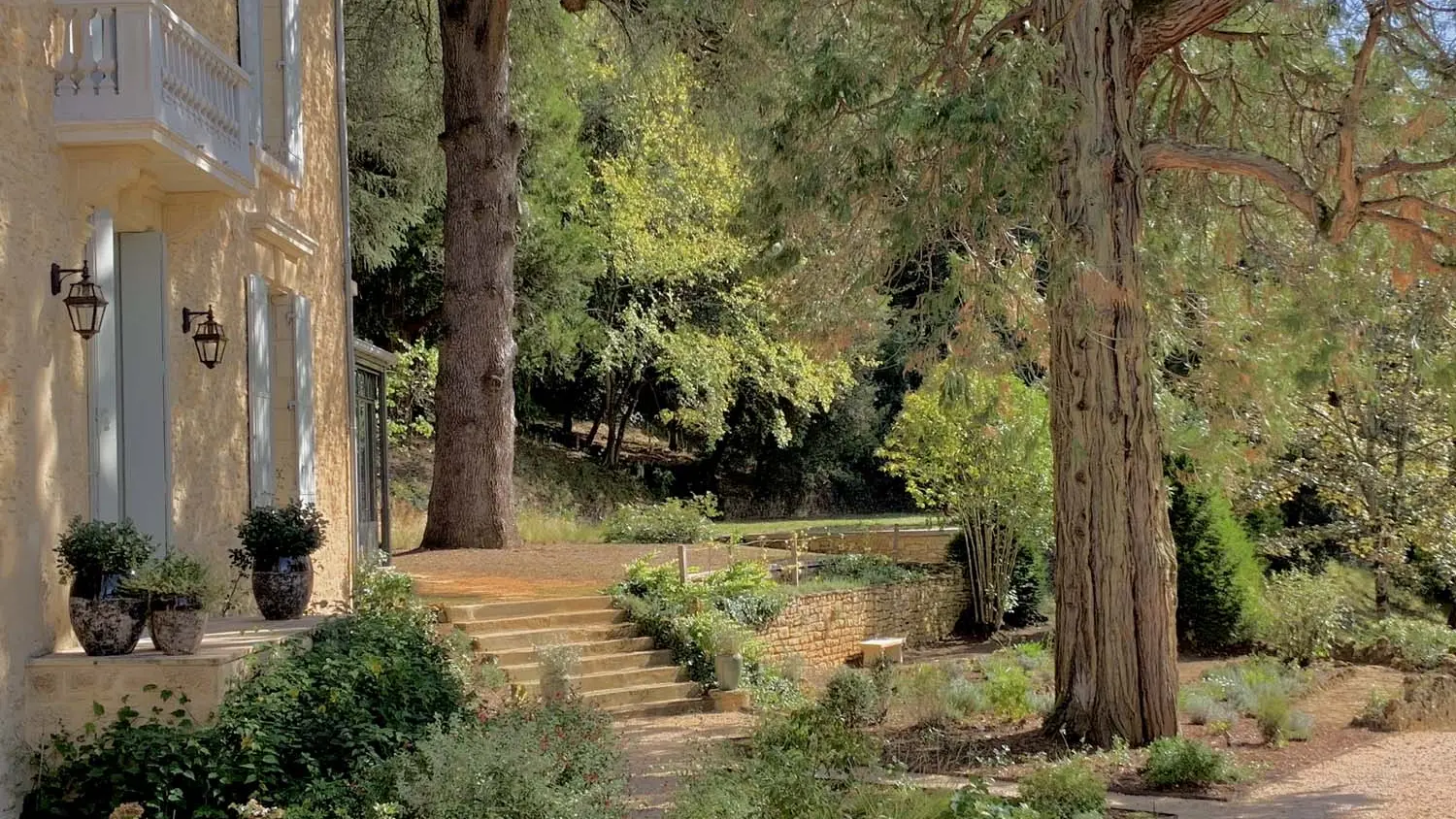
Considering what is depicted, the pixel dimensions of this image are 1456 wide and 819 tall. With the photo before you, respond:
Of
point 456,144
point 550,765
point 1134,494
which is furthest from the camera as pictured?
point 456,144

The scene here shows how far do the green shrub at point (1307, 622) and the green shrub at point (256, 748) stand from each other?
38.0 feet

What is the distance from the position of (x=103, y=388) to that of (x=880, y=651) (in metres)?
11.6

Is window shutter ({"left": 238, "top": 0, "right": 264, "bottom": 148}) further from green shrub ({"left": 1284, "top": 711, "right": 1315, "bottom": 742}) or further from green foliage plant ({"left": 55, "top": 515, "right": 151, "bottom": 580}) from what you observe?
green shrub ({"left": 1284, "top": 711, "right": 1315, "bottom": 742})

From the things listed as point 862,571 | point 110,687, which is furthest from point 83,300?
point 862,571

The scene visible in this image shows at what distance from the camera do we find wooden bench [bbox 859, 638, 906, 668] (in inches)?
690

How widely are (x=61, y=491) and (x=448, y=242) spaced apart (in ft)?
40.9

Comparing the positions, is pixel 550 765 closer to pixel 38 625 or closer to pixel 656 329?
Result: pixel 38 625

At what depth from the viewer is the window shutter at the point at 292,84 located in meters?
11.0

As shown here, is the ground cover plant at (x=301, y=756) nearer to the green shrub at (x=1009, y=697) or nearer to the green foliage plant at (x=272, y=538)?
the green foliage plant at (x=272, y=538)

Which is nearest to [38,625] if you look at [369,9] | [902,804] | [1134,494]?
[902,804]

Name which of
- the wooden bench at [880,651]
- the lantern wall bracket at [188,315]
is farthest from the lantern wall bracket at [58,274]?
the wooden bench at [880,651]

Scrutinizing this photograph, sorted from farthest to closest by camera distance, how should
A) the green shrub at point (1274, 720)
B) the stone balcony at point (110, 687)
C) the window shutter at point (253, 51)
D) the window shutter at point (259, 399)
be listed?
1. the green shrub at point (1274, 720)
2. the window shutter at point (259, 399)
3. the window shutter at point (253, 51)
4. the stone balcony at point (110, 687)

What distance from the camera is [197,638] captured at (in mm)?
7121

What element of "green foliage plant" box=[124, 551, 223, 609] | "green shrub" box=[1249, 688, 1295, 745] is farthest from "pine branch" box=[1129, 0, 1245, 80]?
"green foliage plant" box=[124, 551, 223, 609]
